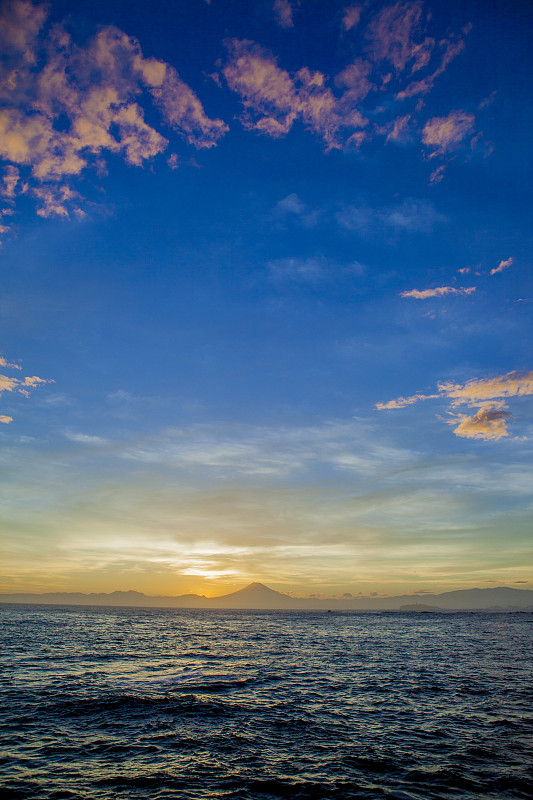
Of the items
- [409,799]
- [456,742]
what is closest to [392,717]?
[456,742]

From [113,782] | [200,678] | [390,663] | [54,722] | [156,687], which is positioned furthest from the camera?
[390,663]

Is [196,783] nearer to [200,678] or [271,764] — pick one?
[271,764]

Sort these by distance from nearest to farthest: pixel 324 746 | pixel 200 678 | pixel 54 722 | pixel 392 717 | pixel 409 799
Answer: pixel 409 799
pixel 324 746
pixel 54 722
pixel 392 717
pixel 200 678

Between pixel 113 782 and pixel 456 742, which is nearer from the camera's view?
pixel 113 782

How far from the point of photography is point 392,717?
1877 cm

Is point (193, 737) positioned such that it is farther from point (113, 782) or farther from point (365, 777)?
point (365, 777)

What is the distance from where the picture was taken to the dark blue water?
1167cm

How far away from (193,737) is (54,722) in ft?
21.7

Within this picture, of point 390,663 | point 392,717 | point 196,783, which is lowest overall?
point 390,663

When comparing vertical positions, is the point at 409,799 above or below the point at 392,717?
above

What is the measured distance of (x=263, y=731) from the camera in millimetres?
16781

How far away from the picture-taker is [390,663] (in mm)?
35719

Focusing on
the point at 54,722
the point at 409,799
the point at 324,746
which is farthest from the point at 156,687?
the point at 409,799

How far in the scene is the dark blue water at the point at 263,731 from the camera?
11.7m
